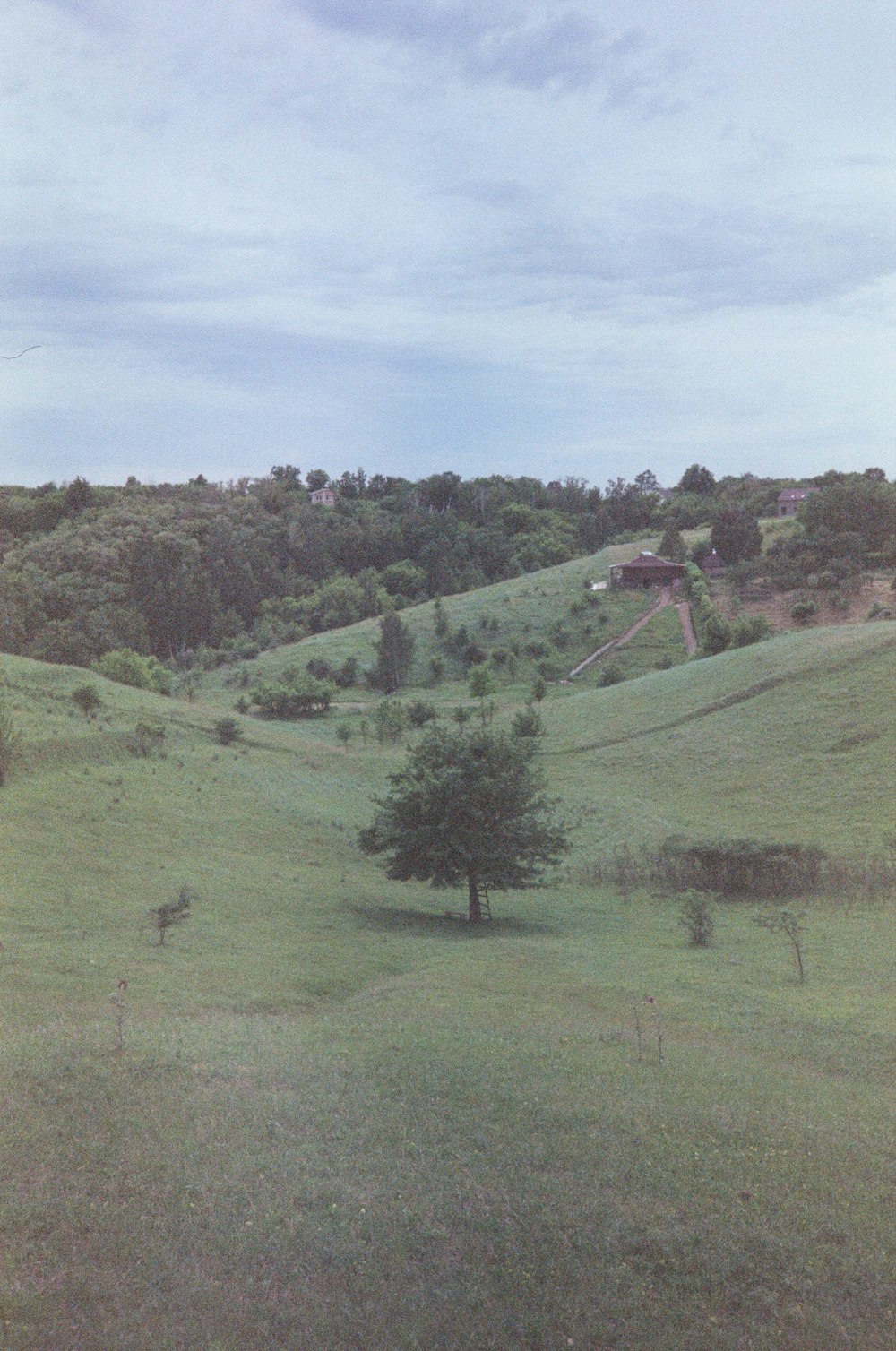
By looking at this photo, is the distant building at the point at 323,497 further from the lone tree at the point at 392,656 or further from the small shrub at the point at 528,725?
the small shrub at the point at 528,725

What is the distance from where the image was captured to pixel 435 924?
965 inches

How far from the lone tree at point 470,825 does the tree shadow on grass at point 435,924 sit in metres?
0.81

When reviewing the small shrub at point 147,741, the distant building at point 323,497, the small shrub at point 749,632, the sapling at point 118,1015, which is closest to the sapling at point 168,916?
the sapling at point 118,1015

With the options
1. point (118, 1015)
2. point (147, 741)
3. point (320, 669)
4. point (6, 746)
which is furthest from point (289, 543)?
point (118, 1015)

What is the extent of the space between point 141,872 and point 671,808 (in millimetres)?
21108

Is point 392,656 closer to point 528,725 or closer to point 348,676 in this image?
point 348,676

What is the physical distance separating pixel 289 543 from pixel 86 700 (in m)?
76.6

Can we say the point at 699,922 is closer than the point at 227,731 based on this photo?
Yes

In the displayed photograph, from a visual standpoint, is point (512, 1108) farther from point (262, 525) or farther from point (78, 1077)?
point (262, 525)

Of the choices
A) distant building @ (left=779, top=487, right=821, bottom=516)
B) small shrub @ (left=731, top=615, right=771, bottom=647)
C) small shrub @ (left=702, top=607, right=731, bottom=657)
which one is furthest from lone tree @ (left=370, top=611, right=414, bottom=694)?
distant building @ (left=779, top=487, right=821, bottom=516)

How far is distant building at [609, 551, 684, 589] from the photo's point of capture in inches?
3474

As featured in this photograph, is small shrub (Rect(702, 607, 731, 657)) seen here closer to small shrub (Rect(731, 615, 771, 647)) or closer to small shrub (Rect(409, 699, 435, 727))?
small shrub (Rect(731, 615, 771, 647))

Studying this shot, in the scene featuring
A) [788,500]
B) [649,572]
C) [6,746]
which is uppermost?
[788,500]

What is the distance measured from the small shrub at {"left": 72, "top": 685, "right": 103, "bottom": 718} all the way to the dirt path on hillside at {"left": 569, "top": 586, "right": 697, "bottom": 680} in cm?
4014
